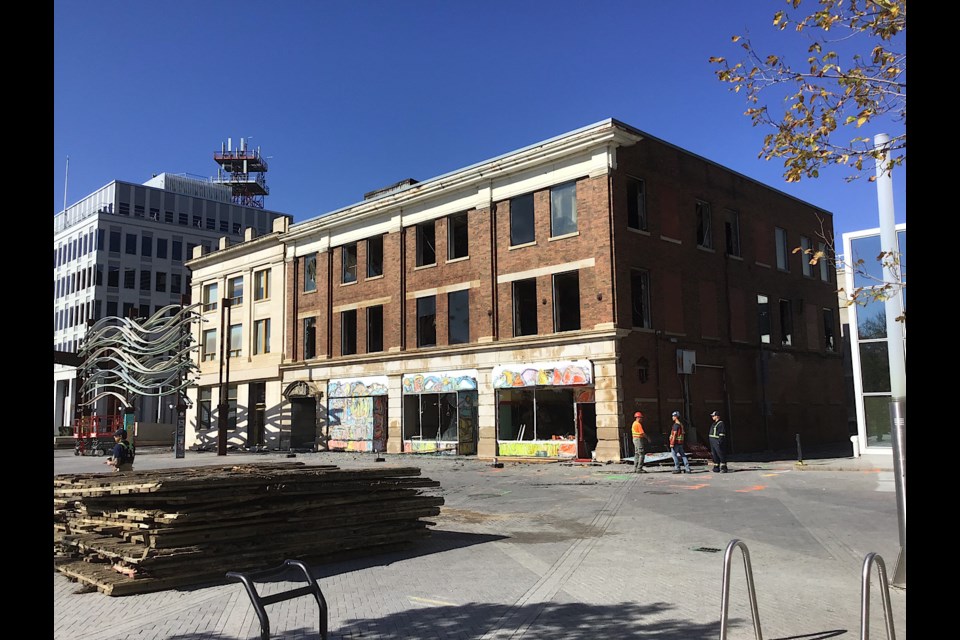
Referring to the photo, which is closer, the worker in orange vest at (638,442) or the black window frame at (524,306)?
the worker in orange vest at (638,442)

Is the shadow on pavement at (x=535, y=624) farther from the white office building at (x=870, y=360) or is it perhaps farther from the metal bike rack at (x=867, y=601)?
the white office building at (x=870, y=360)

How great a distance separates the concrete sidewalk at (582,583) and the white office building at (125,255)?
206ft

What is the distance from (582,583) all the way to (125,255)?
7546 centimetres

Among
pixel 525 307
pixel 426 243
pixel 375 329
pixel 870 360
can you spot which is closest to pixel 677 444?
pixel 525 307

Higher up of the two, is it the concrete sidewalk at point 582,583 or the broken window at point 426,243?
the broken window at point 426,243

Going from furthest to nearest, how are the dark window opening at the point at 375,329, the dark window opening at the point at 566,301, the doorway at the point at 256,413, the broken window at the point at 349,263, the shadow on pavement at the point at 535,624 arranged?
Answer: the doorway at the point at 256,413
the broken window at the point at 349,263
the dark window opening at the point at 375,329
the dark window opening at the point at 566,301
the shadow on pavement at the point at 535,624

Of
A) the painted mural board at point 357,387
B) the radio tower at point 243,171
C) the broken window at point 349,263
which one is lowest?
the painted mural board at point 357,387

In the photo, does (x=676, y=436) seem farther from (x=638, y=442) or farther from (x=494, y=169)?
(x=494, y=169)

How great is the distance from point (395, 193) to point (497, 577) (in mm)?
28672

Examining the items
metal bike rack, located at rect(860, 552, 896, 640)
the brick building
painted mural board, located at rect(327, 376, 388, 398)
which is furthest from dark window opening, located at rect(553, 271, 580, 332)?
metal bike rack, located at rect(860, 552, 896, 640)

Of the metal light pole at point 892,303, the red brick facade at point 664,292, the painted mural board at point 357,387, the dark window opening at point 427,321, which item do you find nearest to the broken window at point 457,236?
the red brick facade at point 664,292

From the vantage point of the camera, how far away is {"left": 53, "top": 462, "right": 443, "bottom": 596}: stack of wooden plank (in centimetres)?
841

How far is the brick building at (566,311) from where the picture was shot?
1073 inches
